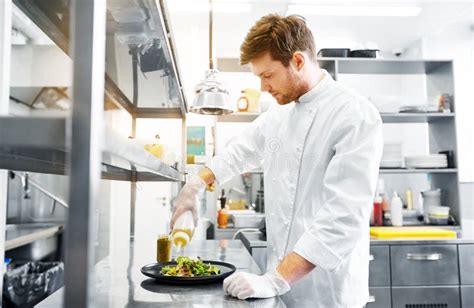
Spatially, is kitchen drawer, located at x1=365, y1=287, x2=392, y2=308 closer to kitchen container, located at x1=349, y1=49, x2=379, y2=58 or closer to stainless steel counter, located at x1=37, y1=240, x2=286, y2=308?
stainless steel counter, located at x1=37, y1=240, x2=286, y2=308

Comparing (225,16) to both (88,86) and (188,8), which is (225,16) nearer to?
(188,8)

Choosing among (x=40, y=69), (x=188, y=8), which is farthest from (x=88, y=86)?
(x=188, y=8)

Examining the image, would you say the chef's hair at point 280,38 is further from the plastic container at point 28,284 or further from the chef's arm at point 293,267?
the plastic container at point 28,284

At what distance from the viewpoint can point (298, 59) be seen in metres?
1.46

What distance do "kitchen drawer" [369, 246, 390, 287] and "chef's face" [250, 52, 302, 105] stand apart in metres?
1.64

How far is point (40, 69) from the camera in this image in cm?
311

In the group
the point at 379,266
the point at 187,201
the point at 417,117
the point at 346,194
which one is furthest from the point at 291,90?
the point at 417,117

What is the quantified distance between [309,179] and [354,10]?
3297 millimetres

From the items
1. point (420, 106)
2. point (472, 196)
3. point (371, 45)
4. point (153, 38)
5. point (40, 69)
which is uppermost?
point (371, 45)

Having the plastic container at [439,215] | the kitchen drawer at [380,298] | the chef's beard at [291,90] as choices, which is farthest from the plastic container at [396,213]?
the chef's beard at [291,90]

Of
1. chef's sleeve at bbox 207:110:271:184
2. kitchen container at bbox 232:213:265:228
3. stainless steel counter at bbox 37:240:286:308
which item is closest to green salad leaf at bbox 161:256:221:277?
stainless steel counter at bbox 37:240:286:308

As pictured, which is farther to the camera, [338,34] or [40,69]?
[338,34]

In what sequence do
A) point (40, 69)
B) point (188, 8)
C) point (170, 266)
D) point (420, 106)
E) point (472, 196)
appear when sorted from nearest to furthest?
point (170, 266) < point (40, 69) < point (420, 106) < point (188, 8) < point (472, 196)

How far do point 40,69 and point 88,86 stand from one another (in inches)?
119
